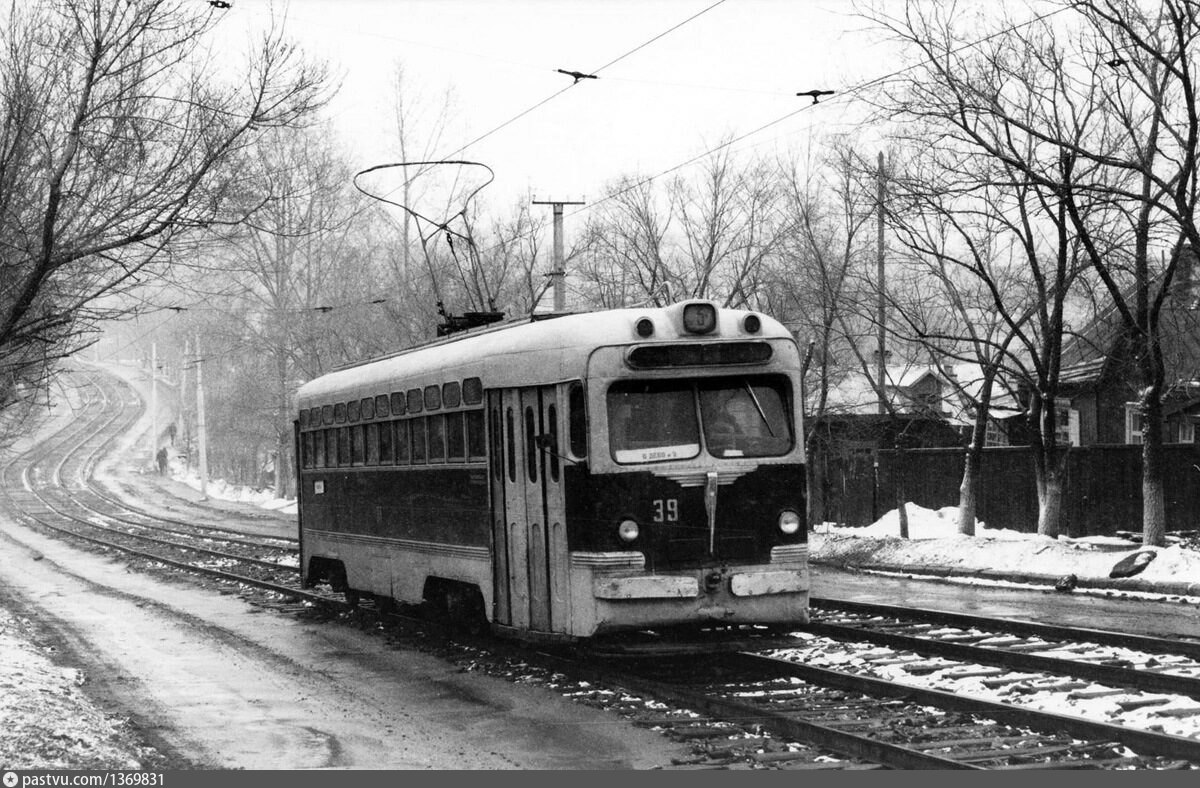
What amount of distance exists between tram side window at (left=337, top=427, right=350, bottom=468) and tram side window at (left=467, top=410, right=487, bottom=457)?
13.2 feet

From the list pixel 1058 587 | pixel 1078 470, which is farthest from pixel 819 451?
pixel 1058 587

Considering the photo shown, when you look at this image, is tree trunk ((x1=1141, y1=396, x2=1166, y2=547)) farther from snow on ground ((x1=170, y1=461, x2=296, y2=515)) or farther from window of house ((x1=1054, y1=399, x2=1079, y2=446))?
snow on ground ((x1=170, y1=461, x2=296, y2=515))

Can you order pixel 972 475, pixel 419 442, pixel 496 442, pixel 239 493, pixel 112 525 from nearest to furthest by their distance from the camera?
pixel 496 442
pixel 419 442
pixel 972 475
pixel 112 525
pixel 239 493

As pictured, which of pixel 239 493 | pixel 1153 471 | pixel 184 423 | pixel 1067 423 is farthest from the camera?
pixel 184 423

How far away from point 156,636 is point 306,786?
8.75 meters

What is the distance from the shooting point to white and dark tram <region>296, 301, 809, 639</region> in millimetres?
10711

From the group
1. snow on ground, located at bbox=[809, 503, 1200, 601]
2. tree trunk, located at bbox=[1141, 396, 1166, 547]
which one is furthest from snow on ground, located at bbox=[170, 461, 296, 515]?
tree trunk, located at bbox=[1141, 396, 1166, 547]

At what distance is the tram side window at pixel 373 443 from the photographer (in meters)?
15.1

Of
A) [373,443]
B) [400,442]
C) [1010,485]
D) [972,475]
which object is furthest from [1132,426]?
[400,442]

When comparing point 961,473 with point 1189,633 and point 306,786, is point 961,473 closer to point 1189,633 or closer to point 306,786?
point 1189,633

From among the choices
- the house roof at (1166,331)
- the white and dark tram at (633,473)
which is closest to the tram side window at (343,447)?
the white and dark tram at (633,473)

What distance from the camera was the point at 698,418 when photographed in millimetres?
11117

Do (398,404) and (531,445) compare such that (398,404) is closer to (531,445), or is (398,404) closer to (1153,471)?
(531,445)

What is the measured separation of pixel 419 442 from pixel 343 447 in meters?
2.91
